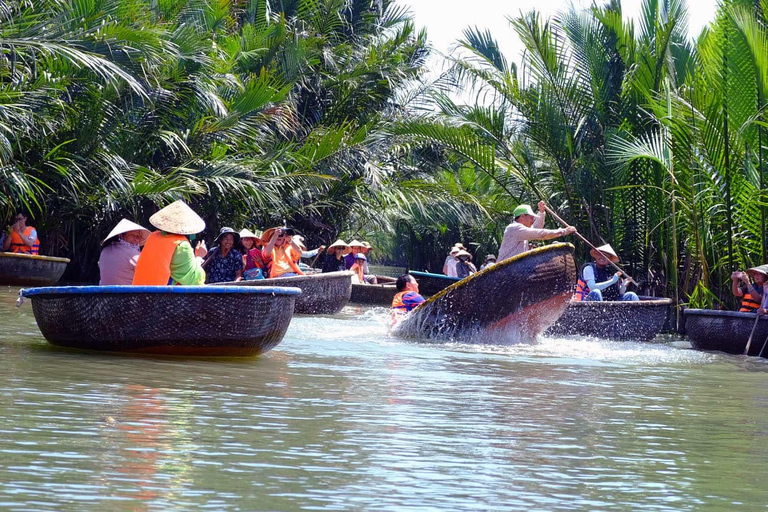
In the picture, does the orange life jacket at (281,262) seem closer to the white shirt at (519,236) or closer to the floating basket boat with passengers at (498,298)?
the floating basket boat with passengers at (498,298)

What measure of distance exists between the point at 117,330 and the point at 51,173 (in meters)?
10.4

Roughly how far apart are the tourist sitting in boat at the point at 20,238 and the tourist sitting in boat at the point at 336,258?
486 centimetres

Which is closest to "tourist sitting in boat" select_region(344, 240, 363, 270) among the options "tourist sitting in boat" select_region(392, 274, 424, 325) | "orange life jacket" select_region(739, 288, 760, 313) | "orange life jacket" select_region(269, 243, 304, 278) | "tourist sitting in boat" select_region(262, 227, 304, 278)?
"tourist sitting in boat" select_region(262, 227, 304, 278)

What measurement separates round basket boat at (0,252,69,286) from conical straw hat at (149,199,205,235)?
10536mm

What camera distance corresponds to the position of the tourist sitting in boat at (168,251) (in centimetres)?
906

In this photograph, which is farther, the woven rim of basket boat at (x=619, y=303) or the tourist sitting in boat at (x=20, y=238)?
the tourist sitting in boat at (x=20, y=238)

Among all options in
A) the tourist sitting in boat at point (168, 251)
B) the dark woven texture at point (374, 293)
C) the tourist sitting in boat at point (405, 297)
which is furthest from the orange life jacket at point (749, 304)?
the dark woven texture at point (374, 293)

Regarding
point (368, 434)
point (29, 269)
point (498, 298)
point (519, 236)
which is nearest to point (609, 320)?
point (519, 236)

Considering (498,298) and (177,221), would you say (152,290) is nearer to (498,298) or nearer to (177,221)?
(177,221)

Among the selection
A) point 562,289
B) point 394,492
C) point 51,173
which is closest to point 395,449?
point 394,492

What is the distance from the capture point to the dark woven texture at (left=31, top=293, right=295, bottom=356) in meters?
8.86

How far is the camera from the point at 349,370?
29.3ft

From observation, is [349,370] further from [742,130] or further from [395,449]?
[742,130]

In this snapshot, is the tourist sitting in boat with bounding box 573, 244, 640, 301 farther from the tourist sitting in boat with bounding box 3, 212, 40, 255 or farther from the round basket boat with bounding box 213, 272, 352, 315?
the tourist sitting in boat with bounding box 3, 212, 40, 255
